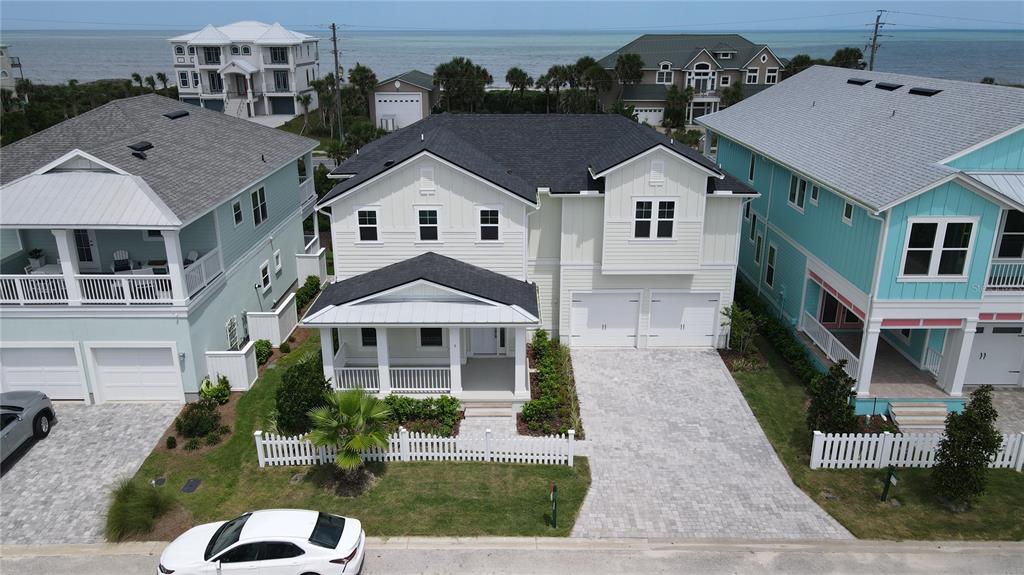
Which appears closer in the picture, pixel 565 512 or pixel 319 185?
pixel 565 512

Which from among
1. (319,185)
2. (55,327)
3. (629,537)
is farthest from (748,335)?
(319,185)

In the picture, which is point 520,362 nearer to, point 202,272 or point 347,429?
point 347,429

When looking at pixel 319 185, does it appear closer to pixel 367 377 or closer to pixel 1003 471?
pixel 367 377

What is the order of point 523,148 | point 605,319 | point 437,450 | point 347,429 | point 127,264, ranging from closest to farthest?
point 347,429, point 437,450, point 127,264, point 605,319, point 523,148

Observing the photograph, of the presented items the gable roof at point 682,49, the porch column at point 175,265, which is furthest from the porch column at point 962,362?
the gable roof at point 682,49

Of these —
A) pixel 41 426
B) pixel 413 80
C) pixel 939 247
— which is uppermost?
pixel 413 80

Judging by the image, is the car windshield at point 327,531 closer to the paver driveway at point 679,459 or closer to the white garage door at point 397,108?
the paver driveway at point 679,459

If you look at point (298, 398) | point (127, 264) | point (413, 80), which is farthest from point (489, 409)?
point (413, 80)
